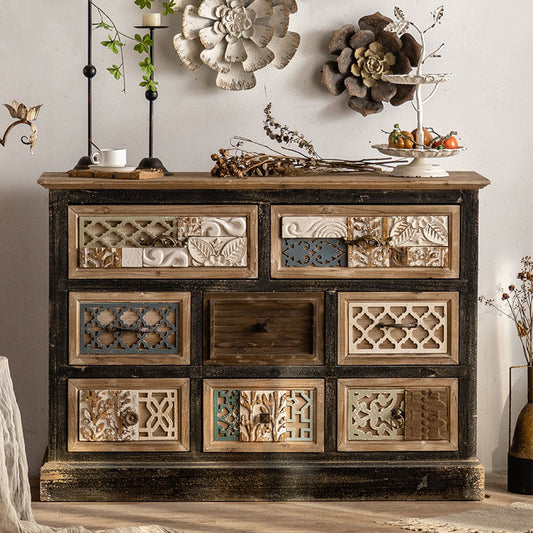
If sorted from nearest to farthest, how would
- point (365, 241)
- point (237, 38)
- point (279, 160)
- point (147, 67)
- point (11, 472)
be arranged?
point (11, 472), point (365, 241), point (279, 160), point (147, 67), point (237, 38)

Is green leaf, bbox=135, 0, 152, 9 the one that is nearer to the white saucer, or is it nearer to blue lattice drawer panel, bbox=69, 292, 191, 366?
the white saucer

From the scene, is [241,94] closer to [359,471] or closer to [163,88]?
[163,88]

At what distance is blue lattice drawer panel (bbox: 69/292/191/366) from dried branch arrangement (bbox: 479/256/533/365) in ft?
4.22

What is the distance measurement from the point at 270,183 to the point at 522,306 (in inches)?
48.4

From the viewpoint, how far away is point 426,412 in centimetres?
348

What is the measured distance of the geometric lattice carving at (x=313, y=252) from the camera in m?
3.43

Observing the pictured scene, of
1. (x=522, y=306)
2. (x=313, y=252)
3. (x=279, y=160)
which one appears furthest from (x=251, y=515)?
(x=522, y=306)

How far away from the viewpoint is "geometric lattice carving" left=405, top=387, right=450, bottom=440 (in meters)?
3.48

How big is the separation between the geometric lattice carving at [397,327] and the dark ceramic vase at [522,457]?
1.58 feet

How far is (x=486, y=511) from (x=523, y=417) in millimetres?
447

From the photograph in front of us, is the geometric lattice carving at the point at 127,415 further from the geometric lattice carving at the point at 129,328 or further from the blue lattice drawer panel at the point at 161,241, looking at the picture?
the blue lattice drawer panel at the point at 161,241

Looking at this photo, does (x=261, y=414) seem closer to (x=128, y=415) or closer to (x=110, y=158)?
(x=128, y=415)

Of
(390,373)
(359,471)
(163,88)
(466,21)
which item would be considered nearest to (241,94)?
(163,88)

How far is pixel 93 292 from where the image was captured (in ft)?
11.2
